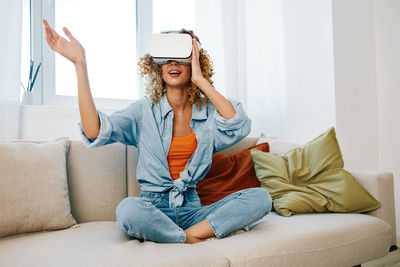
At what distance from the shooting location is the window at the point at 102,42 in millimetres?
1982

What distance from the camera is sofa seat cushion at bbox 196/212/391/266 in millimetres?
1016

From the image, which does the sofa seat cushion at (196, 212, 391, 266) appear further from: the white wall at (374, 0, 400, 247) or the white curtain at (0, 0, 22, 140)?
the white curtain at (0, 0, 22, 140)

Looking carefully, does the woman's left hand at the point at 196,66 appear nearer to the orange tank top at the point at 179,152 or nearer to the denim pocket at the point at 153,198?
the orange tank top at the point at 179,152

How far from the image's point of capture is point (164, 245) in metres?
1.01

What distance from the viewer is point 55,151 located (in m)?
1.34

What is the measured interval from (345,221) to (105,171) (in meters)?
1.04

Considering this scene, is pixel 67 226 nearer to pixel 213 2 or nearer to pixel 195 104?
pixel 195 104

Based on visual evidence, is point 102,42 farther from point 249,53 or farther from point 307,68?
point 307,68

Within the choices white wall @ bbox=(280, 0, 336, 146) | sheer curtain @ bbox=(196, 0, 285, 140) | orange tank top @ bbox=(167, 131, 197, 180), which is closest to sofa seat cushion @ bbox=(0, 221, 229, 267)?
orange tank top @ bbox=(167, 131, 197, 180)

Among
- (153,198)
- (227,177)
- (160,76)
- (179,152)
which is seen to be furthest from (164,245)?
(160,76)

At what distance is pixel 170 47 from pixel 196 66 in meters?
0.14

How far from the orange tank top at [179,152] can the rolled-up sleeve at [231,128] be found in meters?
0.11

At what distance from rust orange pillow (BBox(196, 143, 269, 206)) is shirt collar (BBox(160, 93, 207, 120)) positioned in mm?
308

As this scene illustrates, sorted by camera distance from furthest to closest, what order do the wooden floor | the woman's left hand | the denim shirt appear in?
the wooden floor, the woman's left hand, the denim shirt
